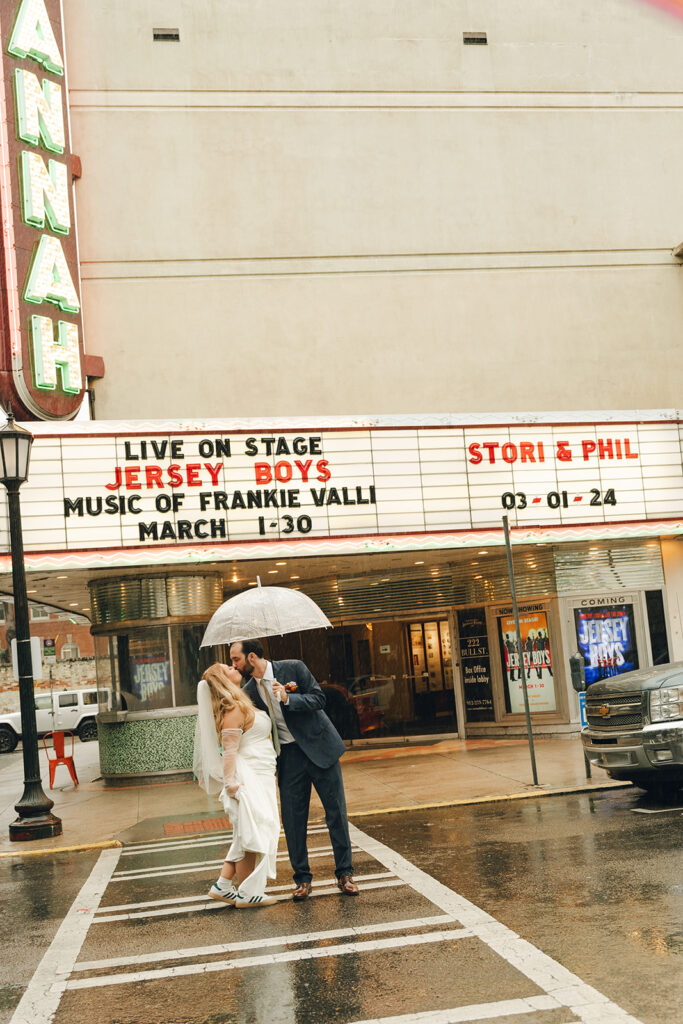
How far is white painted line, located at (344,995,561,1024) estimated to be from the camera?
4.75 meters

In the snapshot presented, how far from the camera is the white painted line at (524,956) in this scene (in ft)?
15.4

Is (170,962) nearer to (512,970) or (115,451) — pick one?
(512,970)

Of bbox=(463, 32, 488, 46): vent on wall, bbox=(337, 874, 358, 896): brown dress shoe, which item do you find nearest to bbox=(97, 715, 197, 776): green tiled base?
bbox=(337, 874, 358, 896): brown dress shoe

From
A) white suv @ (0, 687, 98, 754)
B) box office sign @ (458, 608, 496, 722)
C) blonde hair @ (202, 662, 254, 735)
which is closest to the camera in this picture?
blonde hair @ (202, 662, 254, 735)

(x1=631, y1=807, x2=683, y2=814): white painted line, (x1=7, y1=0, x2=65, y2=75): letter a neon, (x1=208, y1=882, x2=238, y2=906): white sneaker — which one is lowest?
(x1=631, y1=807, x2=683, y2=814): white painted line

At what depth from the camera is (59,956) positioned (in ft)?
21.5

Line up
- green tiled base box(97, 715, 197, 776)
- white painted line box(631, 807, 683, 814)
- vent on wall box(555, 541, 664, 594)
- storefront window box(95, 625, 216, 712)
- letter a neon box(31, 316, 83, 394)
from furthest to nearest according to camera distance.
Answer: vent on wall box(555, 541, 664, 594), storefront window box(95, 625, 216, 712), green tiled base box(97, 715, 197, 776), letter a neon box(31, 316, 83, 394), white painted line box(631, 807, 683, 814)

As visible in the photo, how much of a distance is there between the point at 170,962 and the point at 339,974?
3.96ft

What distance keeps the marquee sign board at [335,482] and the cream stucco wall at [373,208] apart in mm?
1811

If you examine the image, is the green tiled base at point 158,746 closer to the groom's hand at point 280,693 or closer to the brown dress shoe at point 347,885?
the brown dress shoe at point 347,885

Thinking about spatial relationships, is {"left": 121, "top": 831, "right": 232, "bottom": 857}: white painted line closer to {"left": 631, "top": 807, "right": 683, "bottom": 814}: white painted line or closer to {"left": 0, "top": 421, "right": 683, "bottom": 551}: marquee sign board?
{"left": 631, "top": 807, "right": 683, "bottom": 814}: white painted line

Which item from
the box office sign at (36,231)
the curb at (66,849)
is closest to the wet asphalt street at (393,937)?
the curb at (66,849)

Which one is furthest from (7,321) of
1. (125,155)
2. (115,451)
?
(125,155)

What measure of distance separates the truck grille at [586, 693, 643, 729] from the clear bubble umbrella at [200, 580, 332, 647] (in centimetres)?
397
